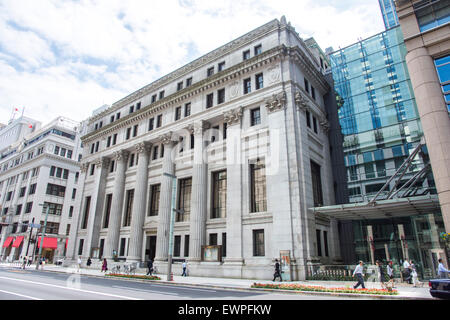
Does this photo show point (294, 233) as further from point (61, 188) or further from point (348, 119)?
point (61, 188)

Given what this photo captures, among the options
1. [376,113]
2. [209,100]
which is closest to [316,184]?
[376,113]

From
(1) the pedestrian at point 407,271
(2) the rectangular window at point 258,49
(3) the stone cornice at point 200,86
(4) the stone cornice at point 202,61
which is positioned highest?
(4) the stone cornice at point 202,61

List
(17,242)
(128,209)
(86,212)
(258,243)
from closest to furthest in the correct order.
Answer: (258,243)
(128,209)
(86,212)
(17,242)

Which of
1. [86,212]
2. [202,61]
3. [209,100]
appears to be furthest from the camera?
[86,212]

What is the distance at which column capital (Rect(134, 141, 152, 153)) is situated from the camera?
40.8 m

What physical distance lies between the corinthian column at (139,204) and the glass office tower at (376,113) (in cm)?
2591

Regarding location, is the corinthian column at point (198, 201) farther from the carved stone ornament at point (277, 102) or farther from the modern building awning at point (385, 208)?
the modern building awning at point (385, 208)

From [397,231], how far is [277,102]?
1794 cm

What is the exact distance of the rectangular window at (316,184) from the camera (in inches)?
1212

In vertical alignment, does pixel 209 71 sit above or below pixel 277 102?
above

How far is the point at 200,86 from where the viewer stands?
36281 millimetres

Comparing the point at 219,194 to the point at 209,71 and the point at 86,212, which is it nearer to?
the point at 209,71

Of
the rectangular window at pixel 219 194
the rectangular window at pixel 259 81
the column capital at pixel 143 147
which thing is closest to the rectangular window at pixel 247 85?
the rectangular window at pixel 259 81

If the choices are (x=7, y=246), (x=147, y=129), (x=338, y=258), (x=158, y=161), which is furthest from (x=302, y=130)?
(x=7, y=246)
